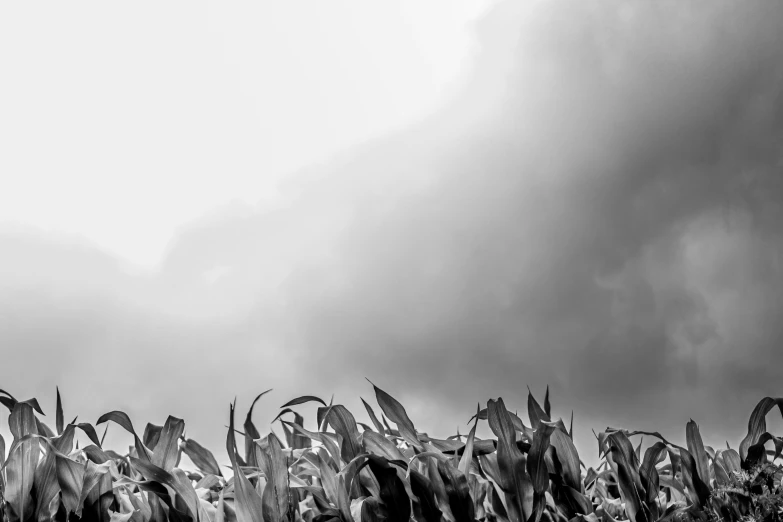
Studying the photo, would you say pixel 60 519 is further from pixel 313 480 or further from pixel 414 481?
pixel 414 481

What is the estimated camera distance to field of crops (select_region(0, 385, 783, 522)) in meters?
1.32

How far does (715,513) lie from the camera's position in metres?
1.55

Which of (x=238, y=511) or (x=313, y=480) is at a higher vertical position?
(x=313, y=480)

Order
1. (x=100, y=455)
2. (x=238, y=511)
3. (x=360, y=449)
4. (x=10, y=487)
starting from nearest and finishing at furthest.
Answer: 1. (x=238, y=511)
2. (x=10, y=487)
3. (x=360, y=449)
4. (x=100, y=455)

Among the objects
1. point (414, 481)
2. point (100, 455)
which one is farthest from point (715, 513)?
point (100, 455)

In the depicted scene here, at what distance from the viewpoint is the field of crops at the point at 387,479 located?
132 cm

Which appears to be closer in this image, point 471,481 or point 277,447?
point 277,447

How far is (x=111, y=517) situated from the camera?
1.40 m

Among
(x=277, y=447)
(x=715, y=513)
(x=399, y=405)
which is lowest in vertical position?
(x=715, y=513)

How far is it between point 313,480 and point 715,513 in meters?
1.00

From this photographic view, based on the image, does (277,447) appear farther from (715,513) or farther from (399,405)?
(715,513)

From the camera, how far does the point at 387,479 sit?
1.31 meters

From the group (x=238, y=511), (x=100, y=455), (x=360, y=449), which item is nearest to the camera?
(x=238, y=511)

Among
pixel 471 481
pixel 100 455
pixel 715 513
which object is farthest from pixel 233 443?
pixel 715 513
